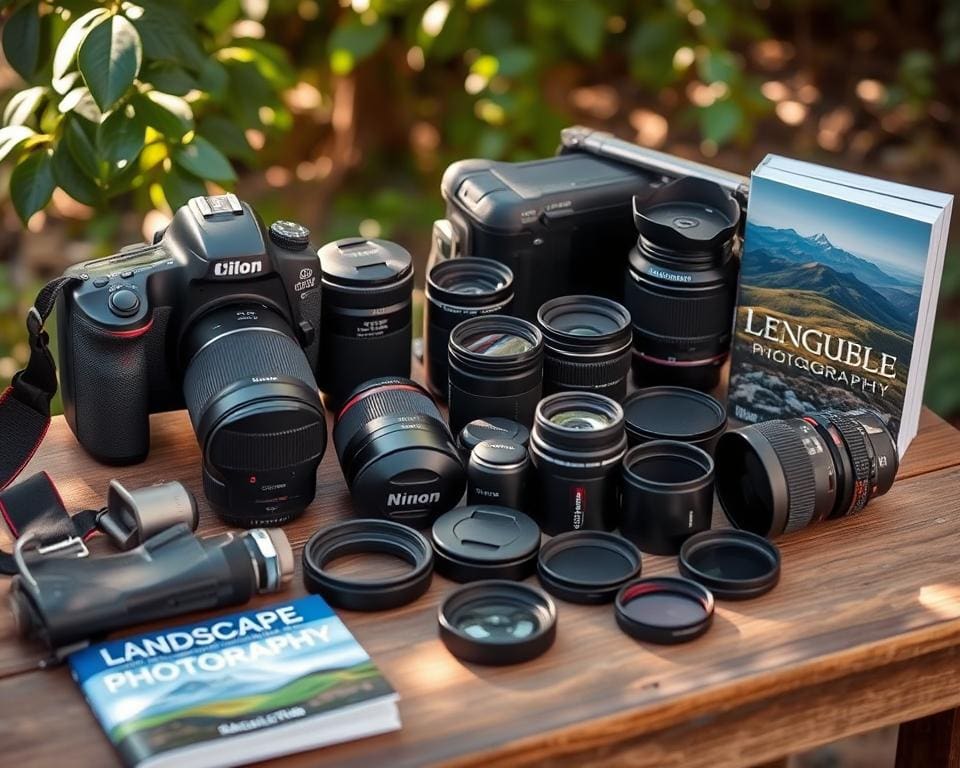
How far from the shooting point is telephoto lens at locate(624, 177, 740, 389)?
191 centimetres

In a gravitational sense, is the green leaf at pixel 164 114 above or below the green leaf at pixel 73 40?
below

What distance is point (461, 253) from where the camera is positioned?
2041 mm

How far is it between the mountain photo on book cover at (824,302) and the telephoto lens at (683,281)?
0.04m

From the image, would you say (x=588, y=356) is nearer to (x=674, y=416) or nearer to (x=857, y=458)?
(x=674, y=416)

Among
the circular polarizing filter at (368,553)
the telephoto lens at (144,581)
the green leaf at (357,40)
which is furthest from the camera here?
the green leaf at (357,40)

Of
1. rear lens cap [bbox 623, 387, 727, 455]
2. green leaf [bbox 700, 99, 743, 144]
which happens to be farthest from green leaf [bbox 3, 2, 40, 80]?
green leaf [bbox 700, 99, 743, 144]

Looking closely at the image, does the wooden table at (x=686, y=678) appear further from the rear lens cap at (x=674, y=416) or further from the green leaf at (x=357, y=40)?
the green leaf at (x=357, y=40)

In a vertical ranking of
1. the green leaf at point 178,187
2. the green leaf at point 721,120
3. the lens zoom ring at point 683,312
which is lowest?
the lens zoom ring at point 683,312

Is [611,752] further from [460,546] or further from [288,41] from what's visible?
[288,41]

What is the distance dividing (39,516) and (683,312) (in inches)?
34.6

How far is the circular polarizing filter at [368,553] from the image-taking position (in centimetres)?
156

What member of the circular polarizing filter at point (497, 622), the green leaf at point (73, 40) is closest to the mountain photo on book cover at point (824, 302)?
the circular polarizing filter at point (497, 622)

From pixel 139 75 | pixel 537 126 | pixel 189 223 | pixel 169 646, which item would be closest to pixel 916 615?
pixel 169 646

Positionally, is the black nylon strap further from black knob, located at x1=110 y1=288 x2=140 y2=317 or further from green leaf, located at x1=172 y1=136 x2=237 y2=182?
green leaf, located at x1=172 y1=136 x2=237 y2=182
